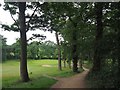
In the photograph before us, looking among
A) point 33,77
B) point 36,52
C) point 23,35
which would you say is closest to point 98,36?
point 23,35

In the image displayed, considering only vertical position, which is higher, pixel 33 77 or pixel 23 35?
pixel 23 35

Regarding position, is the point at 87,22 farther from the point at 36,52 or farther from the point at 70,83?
the point at 36,52

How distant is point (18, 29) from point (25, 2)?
2606 millimetres

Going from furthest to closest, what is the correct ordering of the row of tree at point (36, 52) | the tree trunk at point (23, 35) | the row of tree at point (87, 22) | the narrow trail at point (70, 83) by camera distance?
the row of tree at point (36, 52), the tree trunk at point (23, 35), the narrow trail at point (70, 83), the row of tree at point (87, 22)

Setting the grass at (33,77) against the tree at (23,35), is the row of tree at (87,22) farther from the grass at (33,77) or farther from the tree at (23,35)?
the grass at (33,77)

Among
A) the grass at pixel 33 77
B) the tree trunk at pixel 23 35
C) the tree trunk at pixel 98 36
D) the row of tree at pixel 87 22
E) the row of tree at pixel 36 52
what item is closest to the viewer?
the row of tree at pixel 87 22

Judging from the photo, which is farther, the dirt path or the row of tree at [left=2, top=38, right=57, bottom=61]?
the row of tree at [left=2, top=38, right=57, bottom=61]

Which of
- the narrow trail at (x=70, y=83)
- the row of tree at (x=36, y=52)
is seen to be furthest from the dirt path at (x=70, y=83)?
the row of tree at (x=36, y=52)

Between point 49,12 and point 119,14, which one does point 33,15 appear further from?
point 119,14

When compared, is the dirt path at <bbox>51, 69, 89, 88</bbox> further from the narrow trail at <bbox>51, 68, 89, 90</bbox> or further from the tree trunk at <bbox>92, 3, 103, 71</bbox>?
the tree trunk at <bbox>92, 3, 103, 71</bbox>

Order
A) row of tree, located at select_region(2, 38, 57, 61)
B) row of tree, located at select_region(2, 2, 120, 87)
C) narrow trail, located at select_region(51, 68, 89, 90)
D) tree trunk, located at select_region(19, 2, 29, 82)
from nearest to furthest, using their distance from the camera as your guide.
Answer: row of tree, located at select_region(2, 2, 120, 87)
narrow trail, located at select_region(51, 68, 89, 90)
tree trunk, located at select_region(19, 2, 29, 82)
row of tree, located at select_region(2, 38, 57, 61)

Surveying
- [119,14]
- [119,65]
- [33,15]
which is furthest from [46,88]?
[33,15]

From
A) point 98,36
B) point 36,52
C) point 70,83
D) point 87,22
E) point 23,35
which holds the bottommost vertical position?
point 70,83

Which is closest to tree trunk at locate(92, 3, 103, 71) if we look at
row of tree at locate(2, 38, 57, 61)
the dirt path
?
the dirt path
